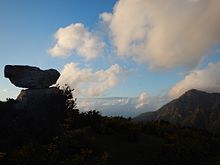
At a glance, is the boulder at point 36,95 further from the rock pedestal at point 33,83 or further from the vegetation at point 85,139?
the vegetation at point 85,139

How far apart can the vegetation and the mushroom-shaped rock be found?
1784mm

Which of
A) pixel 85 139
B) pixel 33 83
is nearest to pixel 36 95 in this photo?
pixel 33 83

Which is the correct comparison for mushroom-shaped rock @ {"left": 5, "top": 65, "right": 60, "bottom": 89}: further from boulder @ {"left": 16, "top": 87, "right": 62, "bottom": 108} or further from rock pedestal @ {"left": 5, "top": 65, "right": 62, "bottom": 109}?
boulder @ {"left": 16, "top": 87, "right": 62, "bottom": 108}

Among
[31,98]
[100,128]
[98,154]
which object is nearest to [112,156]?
[98,154]

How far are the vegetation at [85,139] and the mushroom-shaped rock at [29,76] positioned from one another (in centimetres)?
178

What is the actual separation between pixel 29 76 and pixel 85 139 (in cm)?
830

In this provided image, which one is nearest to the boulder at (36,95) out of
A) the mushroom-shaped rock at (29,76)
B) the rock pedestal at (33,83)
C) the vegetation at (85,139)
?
the rock pedestal at (33,83)

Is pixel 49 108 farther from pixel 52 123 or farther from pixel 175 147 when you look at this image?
pixel 175 147

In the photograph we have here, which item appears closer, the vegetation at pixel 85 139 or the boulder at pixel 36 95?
the vegetation at pixel 85 139

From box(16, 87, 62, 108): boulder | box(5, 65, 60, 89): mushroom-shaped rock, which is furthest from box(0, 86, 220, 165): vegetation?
box(5, 65, 60, 89): mushroom-shaped rock

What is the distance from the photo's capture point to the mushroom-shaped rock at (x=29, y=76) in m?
27.6

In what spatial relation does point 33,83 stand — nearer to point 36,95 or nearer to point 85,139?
point 36,95

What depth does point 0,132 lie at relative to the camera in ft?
68.9

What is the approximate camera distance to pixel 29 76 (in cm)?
2800
